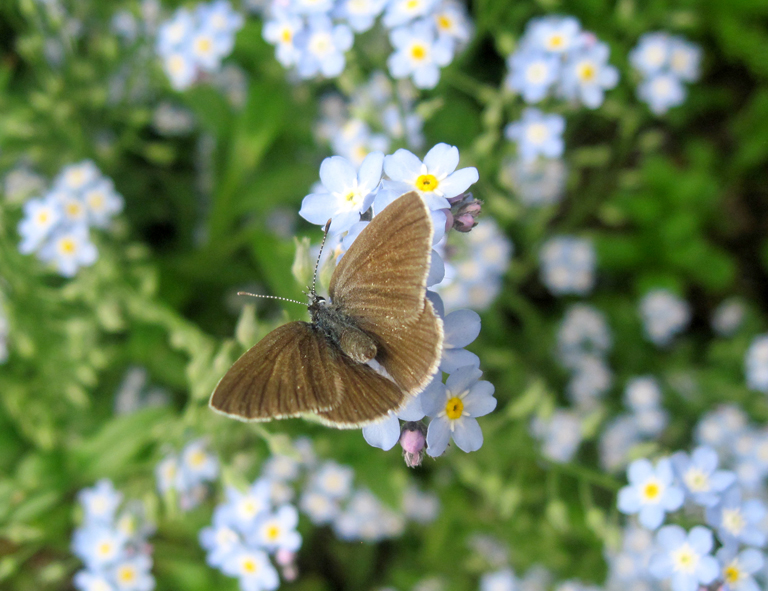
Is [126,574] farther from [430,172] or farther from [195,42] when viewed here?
[195,42]

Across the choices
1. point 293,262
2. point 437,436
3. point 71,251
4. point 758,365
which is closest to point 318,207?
point 437,436

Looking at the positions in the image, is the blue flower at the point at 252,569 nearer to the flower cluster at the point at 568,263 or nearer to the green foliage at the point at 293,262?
the green foliage at the point at 293,262

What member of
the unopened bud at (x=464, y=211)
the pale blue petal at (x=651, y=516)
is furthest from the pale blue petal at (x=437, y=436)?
the pale blue petal at (x=651, y=516)

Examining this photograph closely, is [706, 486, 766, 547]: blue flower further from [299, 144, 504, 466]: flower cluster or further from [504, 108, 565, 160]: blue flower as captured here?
[504, 108, 565, 160]: blue flower

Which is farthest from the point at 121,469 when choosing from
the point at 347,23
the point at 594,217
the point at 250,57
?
the point at 594,217

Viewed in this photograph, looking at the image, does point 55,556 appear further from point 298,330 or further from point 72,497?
point 298,330

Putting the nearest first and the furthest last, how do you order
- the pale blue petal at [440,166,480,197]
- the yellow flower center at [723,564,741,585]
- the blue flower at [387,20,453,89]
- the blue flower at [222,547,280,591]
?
the pale blue petal at [440,166,480,197]
the yellow flower center at [723,564,741,585]
the blue flower at [222,547,280,591]
the blue flower at [387,20,453,89]

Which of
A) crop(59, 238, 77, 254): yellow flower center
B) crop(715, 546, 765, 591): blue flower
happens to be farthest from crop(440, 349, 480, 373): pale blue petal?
crop(59, 238, 77, 254): yellow flower center
